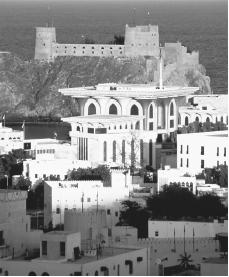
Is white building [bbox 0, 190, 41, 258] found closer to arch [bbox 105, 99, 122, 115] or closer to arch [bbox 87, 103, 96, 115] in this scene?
arch [bbox 105, 99, 122, 115]

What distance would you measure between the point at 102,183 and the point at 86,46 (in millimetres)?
58310

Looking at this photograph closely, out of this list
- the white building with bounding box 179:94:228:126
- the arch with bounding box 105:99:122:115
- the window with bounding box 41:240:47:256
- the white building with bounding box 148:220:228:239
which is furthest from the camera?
the white building with bounding box 179:94:228:126

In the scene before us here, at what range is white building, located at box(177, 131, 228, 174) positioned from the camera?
4694 centimetres

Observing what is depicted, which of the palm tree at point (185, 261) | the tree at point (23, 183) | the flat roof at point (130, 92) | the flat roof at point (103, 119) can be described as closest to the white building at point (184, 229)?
the palm tree at point (185, 261)

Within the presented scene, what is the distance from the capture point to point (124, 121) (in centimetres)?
5294

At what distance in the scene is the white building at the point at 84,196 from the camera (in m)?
38.0

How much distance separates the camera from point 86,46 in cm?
9781

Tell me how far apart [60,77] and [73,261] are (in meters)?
75.7

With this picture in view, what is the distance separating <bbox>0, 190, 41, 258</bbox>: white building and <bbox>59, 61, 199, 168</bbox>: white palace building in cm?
1722

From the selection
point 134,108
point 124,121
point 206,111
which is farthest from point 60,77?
point 124,121

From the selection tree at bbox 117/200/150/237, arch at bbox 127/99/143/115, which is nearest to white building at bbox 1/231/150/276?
tree at bbox 117/200/150/237

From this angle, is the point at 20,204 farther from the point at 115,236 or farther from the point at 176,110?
the point at 176,110

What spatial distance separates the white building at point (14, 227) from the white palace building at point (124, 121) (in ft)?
56.5

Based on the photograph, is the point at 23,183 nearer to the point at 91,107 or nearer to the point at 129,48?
the point at 91,107
